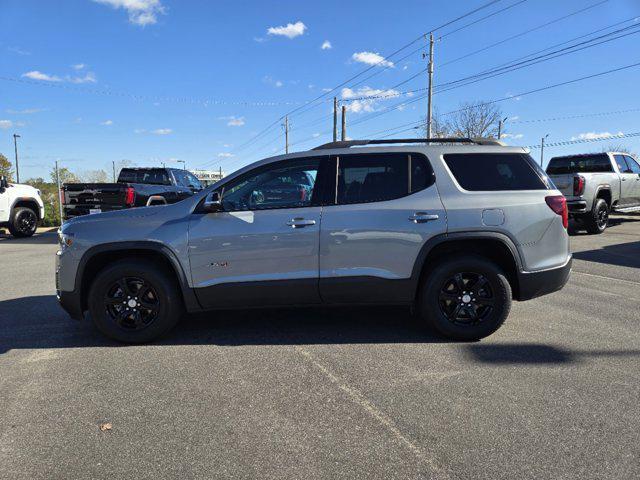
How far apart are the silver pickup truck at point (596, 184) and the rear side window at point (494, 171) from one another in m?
8.70

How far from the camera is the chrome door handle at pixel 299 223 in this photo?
436 centimetres

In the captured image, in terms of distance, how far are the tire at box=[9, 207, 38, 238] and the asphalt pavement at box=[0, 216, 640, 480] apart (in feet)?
33.0

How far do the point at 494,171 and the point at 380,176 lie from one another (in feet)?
3.62

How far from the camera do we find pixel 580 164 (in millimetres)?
13625

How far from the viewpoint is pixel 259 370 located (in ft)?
12.8

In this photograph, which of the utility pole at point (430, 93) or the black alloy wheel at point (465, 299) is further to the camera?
the utility pole at point (430, 93)

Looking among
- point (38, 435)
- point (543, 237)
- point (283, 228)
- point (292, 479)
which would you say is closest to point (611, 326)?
point (543, 237)

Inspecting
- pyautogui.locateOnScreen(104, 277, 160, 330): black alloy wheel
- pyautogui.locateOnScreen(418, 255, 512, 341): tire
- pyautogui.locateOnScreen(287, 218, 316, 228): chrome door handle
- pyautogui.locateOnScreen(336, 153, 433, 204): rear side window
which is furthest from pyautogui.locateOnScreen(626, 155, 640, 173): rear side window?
pyautogui.locateOnScreen(104, 277, 160, 330): black alloy wheel

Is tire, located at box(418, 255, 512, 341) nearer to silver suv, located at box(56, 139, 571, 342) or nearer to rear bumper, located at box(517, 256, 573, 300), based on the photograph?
silver suv, located at box(56, 139, 571, 342)

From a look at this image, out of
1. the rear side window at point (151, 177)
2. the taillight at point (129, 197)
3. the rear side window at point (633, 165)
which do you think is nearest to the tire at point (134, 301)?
the taillight at point (129, 197)

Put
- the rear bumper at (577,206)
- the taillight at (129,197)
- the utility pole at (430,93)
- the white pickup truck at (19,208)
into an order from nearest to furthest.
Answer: the taillight at (129,197)
the rear bumper at (577,206)
the white pickup truck at (19,208)
the utility pole at (430,93)

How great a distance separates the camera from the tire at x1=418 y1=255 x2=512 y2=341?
176 inches

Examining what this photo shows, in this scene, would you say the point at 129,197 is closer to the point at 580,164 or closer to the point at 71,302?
the point at 71,302

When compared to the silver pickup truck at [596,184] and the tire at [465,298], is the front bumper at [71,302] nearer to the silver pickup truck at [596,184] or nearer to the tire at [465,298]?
the tire at [465,298]
